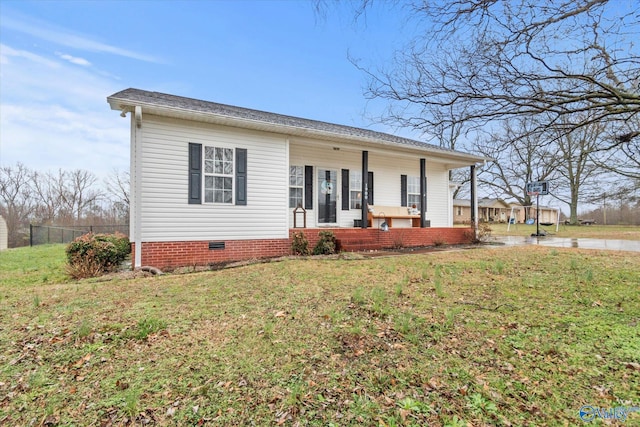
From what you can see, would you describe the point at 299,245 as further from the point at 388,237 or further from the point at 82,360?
the point at 82,360

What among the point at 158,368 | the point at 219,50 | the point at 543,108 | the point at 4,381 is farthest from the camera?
the point at 219,50

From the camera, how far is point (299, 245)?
834cm

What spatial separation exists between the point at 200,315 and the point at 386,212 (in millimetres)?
8450

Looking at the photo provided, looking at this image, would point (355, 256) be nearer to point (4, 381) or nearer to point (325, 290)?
point (325, 290)

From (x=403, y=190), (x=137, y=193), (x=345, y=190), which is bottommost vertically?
(x=137, y=193)

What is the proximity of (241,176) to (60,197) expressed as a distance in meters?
28.2

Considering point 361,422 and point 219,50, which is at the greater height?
point 219,50

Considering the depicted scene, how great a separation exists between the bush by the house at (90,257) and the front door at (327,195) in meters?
5.89

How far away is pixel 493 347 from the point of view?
2.92m

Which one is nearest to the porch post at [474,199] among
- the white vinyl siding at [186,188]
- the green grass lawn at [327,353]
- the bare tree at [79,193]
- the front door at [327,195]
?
the front door at [327,195]

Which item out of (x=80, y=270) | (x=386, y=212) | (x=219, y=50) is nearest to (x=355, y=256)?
(x=386, y=212)

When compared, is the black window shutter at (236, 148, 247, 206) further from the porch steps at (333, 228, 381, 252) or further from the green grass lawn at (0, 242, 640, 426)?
the green grass lawn at (0, 242, 640, 426)

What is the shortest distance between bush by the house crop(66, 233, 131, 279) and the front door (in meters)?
5.89

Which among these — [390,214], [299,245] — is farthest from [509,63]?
[390,214]
